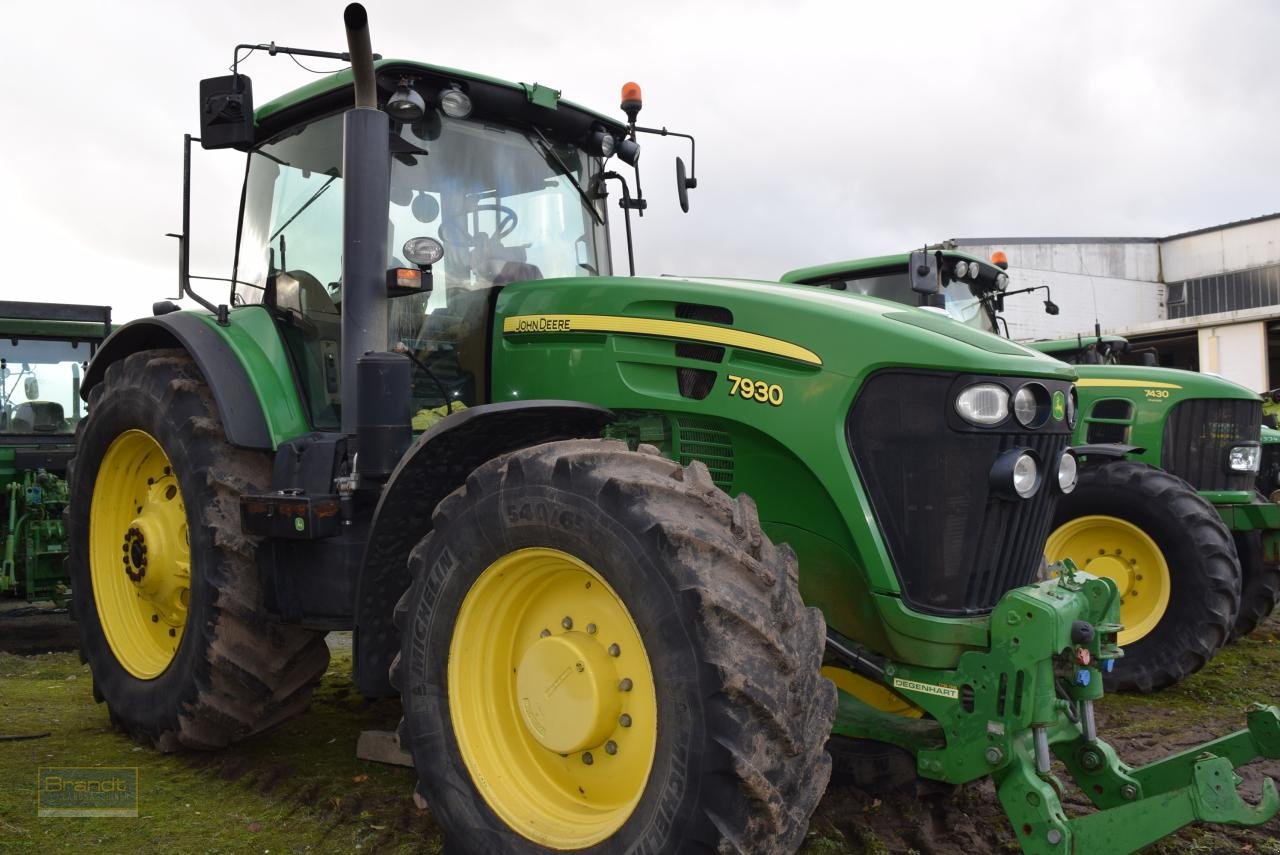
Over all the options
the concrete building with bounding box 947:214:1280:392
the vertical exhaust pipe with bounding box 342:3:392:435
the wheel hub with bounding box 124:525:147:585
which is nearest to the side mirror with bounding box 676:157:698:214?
the vertical exhaust pipe with bounding box 342:3:392:435

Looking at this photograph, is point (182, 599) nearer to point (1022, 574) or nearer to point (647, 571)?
point (647, 571)

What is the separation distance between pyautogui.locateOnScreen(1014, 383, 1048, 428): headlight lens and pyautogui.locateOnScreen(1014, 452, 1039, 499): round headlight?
0.10 metres

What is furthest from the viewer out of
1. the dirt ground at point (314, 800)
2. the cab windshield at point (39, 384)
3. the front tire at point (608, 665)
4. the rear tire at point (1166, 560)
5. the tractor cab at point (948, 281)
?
the cab windshield at point (39, 384)

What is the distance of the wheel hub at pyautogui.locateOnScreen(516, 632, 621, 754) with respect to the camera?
2.73 m

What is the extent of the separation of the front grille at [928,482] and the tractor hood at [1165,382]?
4.39 metres

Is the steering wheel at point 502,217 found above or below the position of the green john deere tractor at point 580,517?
above

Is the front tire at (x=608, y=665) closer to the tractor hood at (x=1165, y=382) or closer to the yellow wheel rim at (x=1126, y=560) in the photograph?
the yellow wheel rim at (x=1126, y=560)

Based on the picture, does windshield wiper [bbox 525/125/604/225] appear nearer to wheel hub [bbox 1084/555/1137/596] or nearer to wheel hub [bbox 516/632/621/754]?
wheel hub [bbox 516/632/621/754]

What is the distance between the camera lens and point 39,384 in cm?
907

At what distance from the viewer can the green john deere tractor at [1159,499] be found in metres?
5.74

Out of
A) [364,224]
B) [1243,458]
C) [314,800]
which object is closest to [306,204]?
[364,224]

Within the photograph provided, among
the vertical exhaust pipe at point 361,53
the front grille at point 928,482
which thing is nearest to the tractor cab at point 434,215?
the vertical exhaust pipe at point 361,53

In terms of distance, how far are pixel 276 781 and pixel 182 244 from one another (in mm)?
2210

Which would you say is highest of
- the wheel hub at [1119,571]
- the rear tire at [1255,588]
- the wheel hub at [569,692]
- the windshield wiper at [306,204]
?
the windshield wiper at [306,204]
